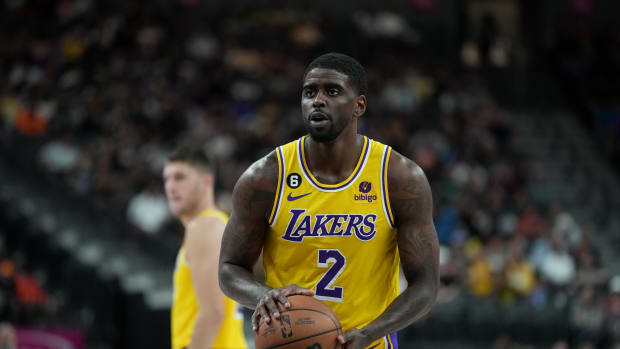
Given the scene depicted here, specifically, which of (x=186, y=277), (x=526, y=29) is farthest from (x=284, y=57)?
(x=186, y=277)

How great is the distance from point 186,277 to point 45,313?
6.52m

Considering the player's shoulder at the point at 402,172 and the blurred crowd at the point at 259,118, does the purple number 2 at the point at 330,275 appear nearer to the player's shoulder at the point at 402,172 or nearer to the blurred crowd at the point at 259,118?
the player's shoulder at the point at 402,172

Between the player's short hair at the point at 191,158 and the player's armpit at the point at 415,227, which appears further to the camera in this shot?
the player's short hair at the point at 191,158

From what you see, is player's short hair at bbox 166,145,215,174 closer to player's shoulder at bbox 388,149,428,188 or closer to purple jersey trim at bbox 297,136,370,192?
purple jersey trim at bbox 297,136,370,192

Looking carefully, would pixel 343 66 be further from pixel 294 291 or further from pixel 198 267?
pixel 198 267

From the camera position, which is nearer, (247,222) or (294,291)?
(294,291)

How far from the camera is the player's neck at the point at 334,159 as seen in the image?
399 centimetres

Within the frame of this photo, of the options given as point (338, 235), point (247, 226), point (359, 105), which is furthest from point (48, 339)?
point (359, 105)

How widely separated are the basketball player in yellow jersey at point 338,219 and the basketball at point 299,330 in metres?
0.27

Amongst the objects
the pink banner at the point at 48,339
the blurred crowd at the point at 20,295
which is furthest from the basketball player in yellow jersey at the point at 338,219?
the blurred crowd at the point at 20,295

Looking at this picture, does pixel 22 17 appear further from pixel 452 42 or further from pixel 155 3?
pixel 452 42

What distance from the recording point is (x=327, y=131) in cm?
383

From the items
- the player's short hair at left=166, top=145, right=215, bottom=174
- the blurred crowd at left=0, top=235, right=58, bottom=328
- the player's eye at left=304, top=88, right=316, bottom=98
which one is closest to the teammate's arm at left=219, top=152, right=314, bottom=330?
the player's eye at left=304, top=88, right=316, bottom=98

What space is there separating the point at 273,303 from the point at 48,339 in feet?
23.4
